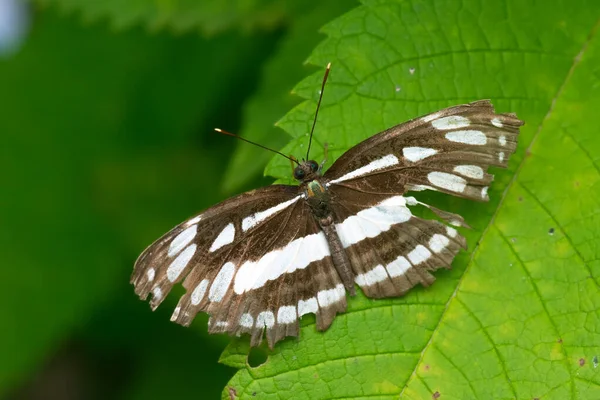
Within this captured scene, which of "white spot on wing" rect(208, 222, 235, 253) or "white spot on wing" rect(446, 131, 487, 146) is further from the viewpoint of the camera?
"white spot on wing" rect(208, 222, 235, 253)

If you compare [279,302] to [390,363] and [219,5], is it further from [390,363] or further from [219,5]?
[219,5]

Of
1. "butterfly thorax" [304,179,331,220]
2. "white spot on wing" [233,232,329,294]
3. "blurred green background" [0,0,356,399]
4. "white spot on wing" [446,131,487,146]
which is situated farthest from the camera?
"blurred green background" [0,0,356,399]

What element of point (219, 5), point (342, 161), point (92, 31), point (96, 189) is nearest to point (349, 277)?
point (342, 161)

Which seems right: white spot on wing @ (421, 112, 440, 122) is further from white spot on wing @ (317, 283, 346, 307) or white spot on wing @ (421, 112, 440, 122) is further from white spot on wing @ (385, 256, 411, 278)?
white spot on wing @ (317, 283, 346, 307)

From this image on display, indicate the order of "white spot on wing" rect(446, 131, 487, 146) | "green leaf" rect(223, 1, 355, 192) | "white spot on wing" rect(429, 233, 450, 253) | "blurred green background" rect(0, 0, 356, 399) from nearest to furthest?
"white spot on wing" rect(429, 233, 450, 253) < "white spot on wing" rect(446, 131, 487, 146) < "green leaf" rect(223, 1, 355, 192) < "blurred green background" rect(0, 0, 356, 399)

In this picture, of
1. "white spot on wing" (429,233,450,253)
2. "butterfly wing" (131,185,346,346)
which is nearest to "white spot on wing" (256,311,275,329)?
"butterfly wing" (131,185,346,346)

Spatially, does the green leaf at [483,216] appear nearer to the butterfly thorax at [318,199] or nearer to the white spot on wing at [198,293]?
the butterfly thorax at [318,199]
